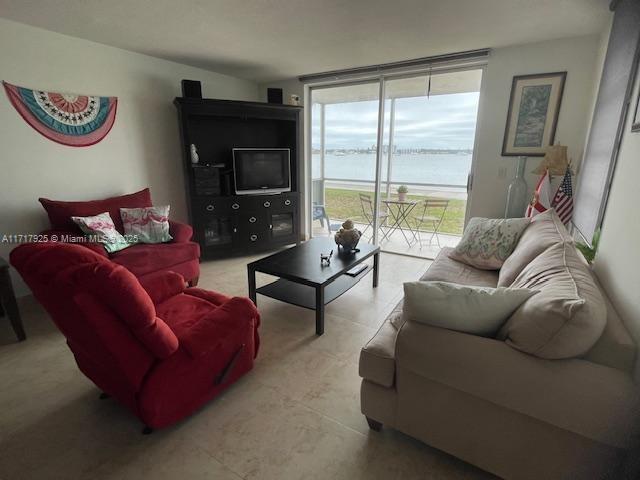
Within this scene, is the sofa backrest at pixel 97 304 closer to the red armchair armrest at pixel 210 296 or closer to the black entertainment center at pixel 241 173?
the red armchair armrest at pixel 210 296

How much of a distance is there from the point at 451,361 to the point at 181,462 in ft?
3.97

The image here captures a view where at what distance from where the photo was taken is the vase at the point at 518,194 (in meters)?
3.19

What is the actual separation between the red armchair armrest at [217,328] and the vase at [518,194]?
2877mm

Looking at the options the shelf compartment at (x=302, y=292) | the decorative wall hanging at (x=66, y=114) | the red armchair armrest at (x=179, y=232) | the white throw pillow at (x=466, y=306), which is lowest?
the shelf compartment at (x=302, y=292)

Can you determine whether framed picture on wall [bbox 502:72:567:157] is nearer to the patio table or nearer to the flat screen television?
the patio table

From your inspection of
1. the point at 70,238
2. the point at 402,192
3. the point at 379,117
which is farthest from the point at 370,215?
the point at 70,238

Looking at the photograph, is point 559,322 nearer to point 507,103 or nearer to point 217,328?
point 217,328

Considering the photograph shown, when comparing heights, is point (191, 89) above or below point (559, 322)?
above

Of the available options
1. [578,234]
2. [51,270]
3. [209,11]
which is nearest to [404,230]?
[578,234]

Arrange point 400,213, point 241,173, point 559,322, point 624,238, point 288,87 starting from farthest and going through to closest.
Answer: point 400,213 → point 288,87 → point 241,173 → point 624,238 → point 559,322

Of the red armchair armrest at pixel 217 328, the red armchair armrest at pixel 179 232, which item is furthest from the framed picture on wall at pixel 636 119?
the red armchair armrest at pixel 179 232

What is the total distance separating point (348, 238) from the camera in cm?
279

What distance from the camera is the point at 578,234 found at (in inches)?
96.7

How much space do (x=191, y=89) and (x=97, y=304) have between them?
309 cm
